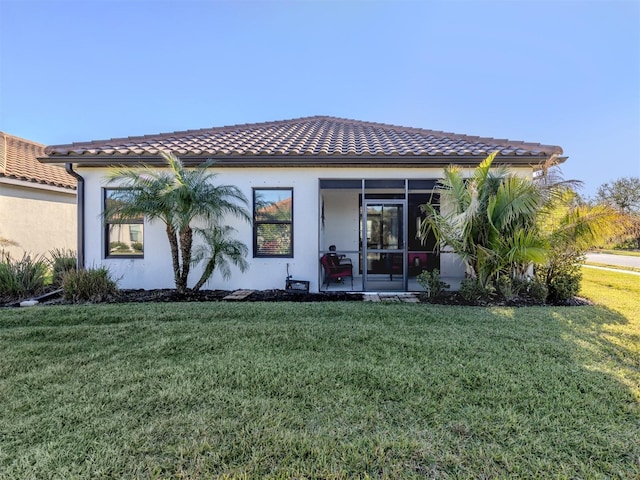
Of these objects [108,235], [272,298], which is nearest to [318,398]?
[272,298]

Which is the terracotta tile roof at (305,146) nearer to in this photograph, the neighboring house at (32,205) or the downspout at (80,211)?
the downspout at (80,211)

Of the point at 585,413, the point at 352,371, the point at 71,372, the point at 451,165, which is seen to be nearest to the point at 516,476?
the point at 585,413

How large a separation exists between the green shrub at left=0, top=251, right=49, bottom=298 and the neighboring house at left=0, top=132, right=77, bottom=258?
381 centimetres

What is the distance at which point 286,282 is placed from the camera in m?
7.29

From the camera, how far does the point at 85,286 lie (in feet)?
20.8

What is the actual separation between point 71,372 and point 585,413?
5270 mm

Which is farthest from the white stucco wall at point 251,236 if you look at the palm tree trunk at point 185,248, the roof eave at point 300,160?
the palm tree trunk at point 185,248

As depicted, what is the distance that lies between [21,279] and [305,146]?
7.53m

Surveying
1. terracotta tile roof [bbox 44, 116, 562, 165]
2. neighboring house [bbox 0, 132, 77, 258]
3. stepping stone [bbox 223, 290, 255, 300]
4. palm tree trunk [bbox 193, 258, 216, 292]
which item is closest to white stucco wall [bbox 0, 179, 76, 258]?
neighboring house [bbox 0, 132, 77, 258]

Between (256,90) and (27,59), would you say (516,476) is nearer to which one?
(256,90)

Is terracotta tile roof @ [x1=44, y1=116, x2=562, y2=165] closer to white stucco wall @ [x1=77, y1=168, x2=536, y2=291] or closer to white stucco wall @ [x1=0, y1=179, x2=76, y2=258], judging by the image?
white stucco wall @ [x1=77, y1=168, x2=536, y2=291]

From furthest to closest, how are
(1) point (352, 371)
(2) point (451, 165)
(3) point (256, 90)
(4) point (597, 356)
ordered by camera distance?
1. (3) point (256, 90)
2. (2) point (451, 165)
3. (4) point (597, 356)
4. (1) point (352, 371)

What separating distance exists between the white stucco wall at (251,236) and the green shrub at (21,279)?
103 centimetres

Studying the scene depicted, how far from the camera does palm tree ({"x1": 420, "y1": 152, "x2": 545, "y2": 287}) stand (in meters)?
5.83
